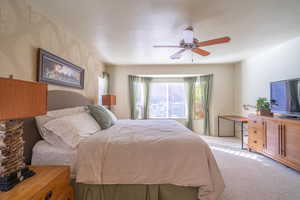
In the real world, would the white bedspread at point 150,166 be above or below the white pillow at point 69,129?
below

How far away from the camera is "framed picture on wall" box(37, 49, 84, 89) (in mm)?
1804

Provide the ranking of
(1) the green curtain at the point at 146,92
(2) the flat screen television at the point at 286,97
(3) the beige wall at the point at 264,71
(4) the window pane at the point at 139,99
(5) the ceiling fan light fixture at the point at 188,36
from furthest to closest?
(1) the green curtain at the point at 146,92 < (4) the window pane at the point at 139,99 < (3) the beige wall at the point at 264,71 < (2) the flat screen television at the point at 286,97 < (5) the ceiling fan light fixture at the point at 188,36

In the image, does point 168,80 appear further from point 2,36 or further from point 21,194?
point 21,194

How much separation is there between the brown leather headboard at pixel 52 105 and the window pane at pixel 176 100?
10.0 ft

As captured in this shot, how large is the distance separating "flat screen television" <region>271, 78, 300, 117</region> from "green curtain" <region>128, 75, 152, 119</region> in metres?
3.39

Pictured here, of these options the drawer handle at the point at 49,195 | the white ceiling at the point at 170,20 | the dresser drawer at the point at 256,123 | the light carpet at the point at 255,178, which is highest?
the white ceiling at the point at 170,20

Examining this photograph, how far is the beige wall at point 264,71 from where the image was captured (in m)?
2.73

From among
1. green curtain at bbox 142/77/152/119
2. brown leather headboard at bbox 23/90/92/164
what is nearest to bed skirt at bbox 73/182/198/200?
brown leather headboard at bbox 23/90/92/164

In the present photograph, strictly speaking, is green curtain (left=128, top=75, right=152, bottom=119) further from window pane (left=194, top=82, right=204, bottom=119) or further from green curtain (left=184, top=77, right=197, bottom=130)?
window pane (left=194, top=82, right=204, bottom=119)

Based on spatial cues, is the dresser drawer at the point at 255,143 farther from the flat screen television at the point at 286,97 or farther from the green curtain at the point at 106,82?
the green curtain at the point at 106,82

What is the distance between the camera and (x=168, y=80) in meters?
5.13

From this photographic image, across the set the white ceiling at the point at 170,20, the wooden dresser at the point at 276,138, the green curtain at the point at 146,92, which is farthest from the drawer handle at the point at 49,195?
the green curtain at the point at 146,92

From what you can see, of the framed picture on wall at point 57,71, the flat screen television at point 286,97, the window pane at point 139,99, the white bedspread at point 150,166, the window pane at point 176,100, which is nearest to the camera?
the white bedspread at point 150,166

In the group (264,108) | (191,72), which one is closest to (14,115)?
(264,108)
